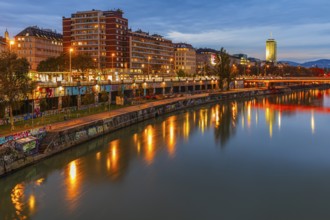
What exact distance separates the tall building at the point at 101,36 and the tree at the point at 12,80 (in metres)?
84.0

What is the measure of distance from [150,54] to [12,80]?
371ft

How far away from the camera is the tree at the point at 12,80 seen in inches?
1334

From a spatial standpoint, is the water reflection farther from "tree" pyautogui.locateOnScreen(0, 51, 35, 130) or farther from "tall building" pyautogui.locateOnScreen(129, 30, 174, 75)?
"tall building" pyautogui.locateOnScreen(129, 30, 174, 75)

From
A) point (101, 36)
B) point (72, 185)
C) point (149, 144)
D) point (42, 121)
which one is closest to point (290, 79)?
point (101, 36)

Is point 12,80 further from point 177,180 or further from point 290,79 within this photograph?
point 290,79

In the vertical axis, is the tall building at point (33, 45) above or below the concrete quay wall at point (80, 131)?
above

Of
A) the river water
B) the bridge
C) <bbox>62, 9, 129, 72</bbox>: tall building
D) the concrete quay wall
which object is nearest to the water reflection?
the river water

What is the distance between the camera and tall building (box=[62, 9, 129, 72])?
12131cm

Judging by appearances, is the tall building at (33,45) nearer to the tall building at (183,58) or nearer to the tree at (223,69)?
the tree at (223,69)

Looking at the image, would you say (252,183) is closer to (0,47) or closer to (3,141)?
(3,141)

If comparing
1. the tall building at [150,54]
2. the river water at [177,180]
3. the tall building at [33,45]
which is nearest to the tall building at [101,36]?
the tall building at [150,54]

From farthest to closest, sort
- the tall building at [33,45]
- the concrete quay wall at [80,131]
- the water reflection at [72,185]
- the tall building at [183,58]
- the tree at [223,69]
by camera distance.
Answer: the tall building at [183,58]
the tall building at [33,45]
the tree at [223,69]
the concrete quay wall at [80,131]
the water reflection at [72,185]

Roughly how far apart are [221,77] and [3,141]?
92375mm

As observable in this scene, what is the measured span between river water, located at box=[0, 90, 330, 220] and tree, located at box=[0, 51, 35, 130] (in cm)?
726
